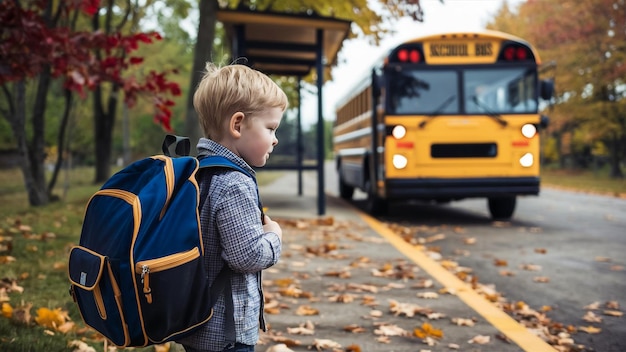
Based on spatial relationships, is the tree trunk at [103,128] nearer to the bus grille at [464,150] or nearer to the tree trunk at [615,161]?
the bus grille at [464,150]

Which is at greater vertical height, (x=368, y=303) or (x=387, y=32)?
(x=387, y=32)

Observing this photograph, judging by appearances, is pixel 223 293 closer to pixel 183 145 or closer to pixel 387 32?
pixel 183 145

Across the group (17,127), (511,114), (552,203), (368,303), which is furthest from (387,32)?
(368,303)

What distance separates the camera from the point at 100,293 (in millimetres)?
1907

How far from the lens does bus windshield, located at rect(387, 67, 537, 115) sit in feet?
31.9

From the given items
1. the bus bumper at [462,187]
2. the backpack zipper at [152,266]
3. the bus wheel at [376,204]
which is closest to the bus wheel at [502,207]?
the bus bumper at [462,187]

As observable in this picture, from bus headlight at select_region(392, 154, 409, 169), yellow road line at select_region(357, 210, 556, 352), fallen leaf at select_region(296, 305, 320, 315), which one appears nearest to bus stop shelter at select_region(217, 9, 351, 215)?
bus headlight at select_region(392, 154, 409, 169)

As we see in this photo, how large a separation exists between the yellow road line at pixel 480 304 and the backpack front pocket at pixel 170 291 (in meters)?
2.29

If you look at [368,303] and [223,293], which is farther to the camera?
[368,303]

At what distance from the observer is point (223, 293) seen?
2039 millimetres

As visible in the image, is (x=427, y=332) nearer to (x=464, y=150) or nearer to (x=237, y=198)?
(x=237, y=198)

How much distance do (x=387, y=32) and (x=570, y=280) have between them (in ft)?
26.5

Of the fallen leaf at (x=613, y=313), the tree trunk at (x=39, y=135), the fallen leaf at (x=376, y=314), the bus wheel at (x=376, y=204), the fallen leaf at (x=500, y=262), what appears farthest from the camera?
the tree trunk at (x=39, y=135)

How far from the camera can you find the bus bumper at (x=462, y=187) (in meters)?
9.49
